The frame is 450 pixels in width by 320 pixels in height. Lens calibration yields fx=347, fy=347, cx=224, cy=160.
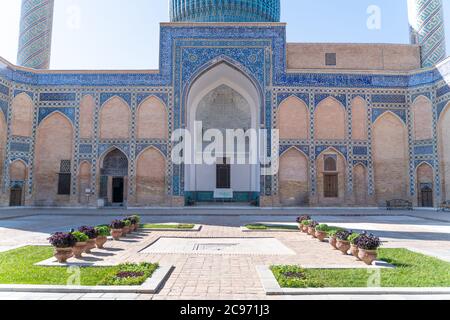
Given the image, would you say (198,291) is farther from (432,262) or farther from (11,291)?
(432,262)

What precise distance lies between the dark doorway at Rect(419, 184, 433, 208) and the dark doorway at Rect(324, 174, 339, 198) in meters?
3.63

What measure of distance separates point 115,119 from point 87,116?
4.23 ft

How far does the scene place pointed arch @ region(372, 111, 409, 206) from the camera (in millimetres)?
15609

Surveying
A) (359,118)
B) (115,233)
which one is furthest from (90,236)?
(359,118)

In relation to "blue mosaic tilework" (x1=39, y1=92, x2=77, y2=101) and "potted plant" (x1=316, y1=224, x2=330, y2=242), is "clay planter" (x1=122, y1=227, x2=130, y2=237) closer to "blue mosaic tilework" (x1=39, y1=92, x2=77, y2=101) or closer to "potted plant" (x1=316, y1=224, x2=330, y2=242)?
"potted plant" (x1=316, y1=224, x2=330, y2=242)

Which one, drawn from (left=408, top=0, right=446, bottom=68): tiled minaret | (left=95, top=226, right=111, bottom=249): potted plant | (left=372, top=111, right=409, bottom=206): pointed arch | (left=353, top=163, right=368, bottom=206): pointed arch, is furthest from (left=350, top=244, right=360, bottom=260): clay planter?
(left=408, top=0, right=446, bottom=68): tiled minaret

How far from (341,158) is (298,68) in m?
4.88

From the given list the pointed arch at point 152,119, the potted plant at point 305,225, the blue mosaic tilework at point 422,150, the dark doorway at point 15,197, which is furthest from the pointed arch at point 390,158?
the dark doorway at point 15,197

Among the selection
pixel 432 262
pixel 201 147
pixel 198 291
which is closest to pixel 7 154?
pixel 201 147

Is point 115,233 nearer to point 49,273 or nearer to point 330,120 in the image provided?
point 49,273

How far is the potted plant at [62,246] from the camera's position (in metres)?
4.43

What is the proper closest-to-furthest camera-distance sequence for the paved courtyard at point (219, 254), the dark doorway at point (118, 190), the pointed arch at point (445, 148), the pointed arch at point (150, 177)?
1. the paved courtyard at point (219, 254)
2. the pointed arch at point (445, 148)
3. the pointed arch at point (150, 177)
4. the dark doorway at point (118, 190)

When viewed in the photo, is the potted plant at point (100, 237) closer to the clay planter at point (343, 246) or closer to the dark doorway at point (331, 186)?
the clay planter at point (343, 246)

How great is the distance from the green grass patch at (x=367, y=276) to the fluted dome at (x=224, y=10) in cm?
1808
